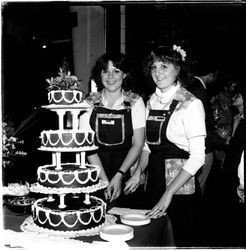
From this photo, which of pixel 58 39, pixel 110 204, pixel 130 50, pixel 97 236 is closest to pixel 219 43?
pixel 130 50

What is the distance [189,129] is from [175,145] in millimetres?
171

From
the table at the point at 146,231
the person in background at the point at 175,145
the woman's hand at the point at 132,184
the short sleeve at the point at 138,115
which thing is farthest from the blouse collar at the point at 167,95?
the table at the point at 146,231

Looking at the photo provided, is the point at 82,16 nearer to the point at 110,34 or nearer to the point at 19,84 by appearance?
the point at 110,34

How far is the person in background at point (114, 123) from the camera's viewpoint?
2650mm

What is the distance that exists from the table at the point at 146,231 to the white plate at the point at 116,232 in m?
0.04

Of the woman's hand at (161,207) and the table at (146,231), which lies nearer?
the table at (146,231)

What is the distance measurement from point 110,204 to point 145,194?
1.06 ft

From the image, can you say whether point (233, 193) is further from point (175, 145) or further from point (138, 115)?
point (175, 145)

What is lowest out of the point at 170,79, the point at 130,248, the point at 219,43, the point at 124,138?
the point at 130,248

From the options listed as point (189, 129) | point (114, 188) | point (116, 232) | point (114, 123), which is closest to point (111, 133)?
point (114, 123)

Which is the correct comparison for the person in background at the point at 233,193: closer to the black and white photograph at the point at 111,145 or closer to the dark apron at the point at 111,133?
the black and white photograph at the point at 111,145

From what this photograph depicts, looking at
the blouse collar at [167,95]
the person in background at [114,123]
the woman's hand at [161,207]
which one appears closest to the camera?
the woman's hand at [161,207]

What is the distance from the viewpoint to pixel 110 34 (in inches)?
209

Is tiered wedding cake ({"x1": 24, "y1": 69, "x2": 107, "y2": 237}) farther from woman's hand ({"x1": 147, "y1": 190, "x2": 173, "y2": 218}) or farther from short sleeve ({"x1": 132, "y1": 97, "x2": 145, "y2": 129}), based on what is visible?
short sleeve ({"x1": 132, "y1": 97, "x2": 145, "y2": 129})
